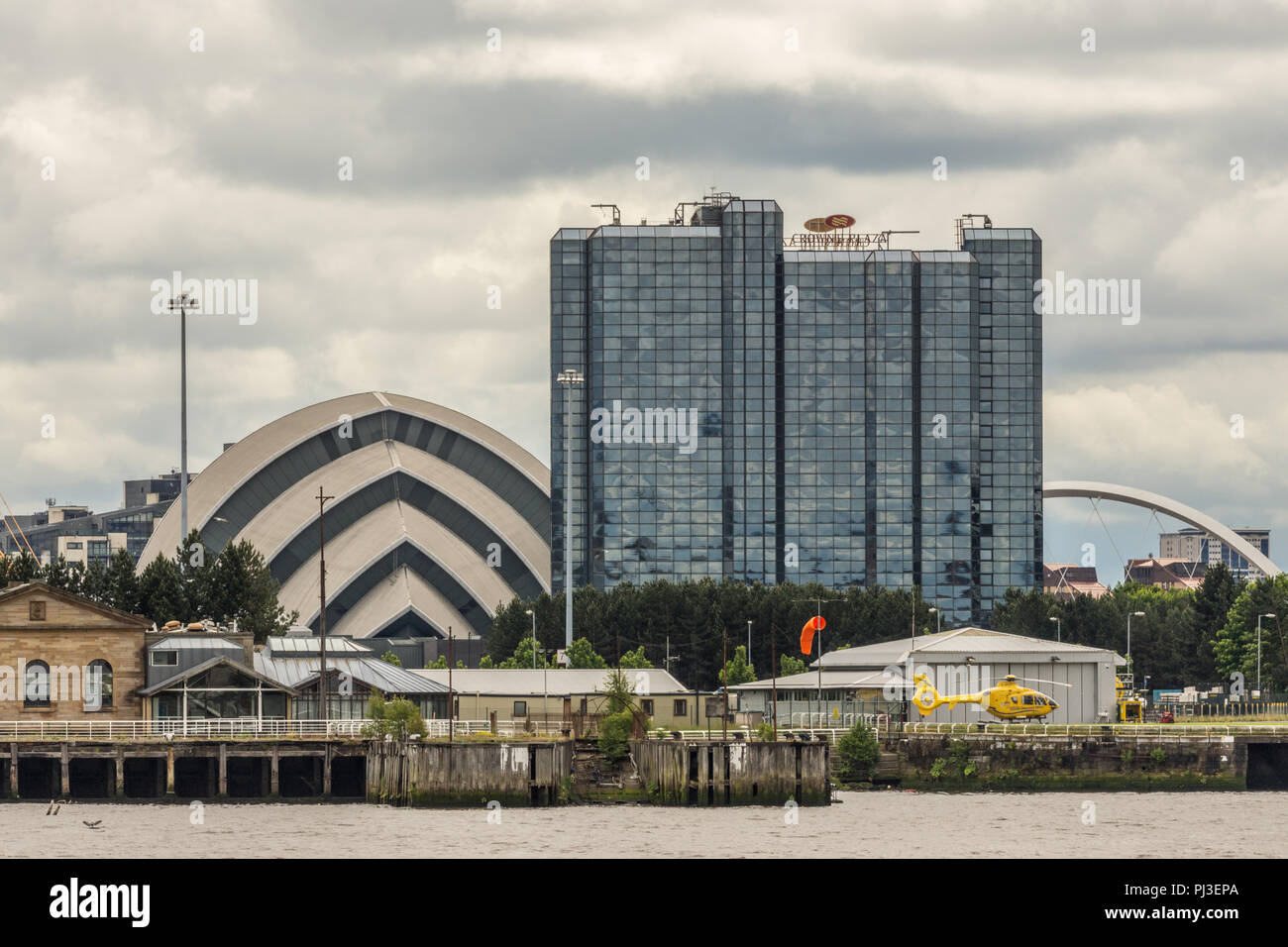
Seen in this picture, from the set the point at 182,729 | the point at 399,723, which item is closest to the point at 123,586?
the point at 182,729

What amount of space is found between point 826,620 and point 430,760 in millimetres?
91861

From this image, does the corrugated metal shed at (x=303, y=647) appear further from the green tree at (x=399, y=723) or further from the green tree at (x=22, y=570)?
the green tree at (x=399, y=723)

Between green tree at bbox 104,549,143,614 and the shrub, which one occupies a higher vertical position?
green tree at bbox 104,549,143,614

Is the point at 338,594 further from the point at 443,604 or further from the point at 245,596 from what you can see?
the point at 245,596

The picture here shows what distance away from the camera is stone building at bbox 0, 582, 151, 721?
330ft

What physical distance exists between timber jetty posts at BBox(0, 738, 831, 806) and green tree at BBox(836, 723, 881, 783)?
10.2 metres

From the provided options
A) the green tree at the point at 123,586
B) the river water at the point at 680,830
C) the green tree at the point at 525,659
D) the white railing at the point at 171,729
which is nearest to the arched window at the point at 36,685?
the white railing at the point at 171,729

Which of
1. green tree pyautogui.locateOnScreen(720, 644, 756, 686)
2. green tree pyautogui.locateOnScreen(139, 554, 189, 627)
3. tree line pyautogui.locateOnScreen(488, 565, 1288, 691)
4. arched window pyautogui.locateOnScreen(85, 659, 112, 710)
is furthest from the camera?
tree line pyautogui.locateOnScreen(488, 565, 1288, 691)

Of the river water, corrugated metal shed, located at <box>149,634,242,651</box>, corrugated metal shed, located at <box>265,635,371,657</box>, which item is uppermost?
corrugated metal shed, located at <box>149,634,242,651</box>

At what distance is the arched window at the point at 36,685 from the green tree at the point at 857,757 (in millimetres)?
37872

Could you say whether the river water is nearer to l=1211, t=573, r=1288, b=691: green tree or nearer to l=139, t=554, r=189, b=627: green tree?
l=139, t=554, r=189, b=627: green tree

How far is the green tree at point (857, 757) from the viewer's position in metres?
98.4

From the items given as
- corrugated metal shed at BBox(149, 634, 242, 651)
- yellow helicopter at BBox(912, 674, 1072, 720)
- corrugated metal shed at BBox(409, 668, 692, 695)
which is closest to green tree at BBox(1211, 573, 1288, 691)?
corrugated metal shed at BBox(409, 668, 692, 695)
